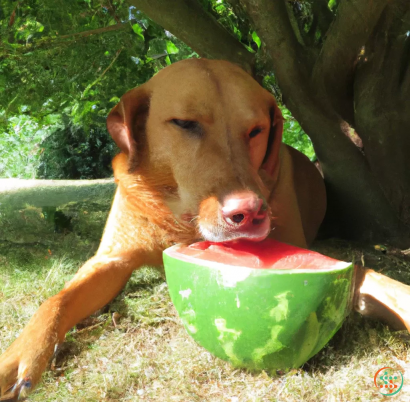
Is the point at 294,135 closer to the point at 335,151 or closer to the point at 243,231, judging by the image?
the point at 335,151

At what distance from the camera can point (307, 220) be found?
3340mm

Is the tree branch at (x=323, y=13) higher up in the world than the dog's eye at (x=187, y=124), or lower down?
higher up

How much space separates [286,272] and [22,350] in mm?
1043

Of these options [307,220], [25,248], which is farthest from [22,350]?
[307,220]

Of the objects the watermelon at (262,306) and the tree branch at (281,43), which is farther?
the tree branch at (281,43)

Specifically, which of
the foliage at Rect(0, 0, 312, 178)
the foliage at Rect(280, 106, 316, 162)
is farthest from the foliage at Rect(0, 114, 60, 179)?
the foliage at Rect(280, 106, 316, 162)

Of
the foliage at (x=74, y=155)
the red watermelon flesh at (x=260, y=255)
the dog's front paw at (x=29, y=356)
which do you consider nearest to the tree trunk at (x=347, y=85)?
the red watermelon flesh at (x=260, y=255)

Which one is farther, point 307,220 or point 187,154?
point 307,220

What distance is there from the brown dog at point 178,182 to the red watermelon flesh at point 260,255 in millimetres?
54

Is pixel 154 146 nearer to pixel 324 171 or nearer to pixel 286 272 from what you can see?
pixel 286 272

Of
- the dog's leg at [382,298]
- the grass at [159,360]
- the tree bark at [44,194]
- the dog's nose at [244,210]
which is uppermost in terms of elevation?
the dog's nose at [244,210]

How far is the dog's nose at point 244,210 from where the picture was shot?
5.24 feet

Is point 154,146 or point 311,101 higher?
point 311,101

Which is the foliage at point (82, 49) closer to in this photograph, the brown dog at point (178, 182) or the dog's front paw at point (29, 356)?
the brown dog at point (178, 182)
